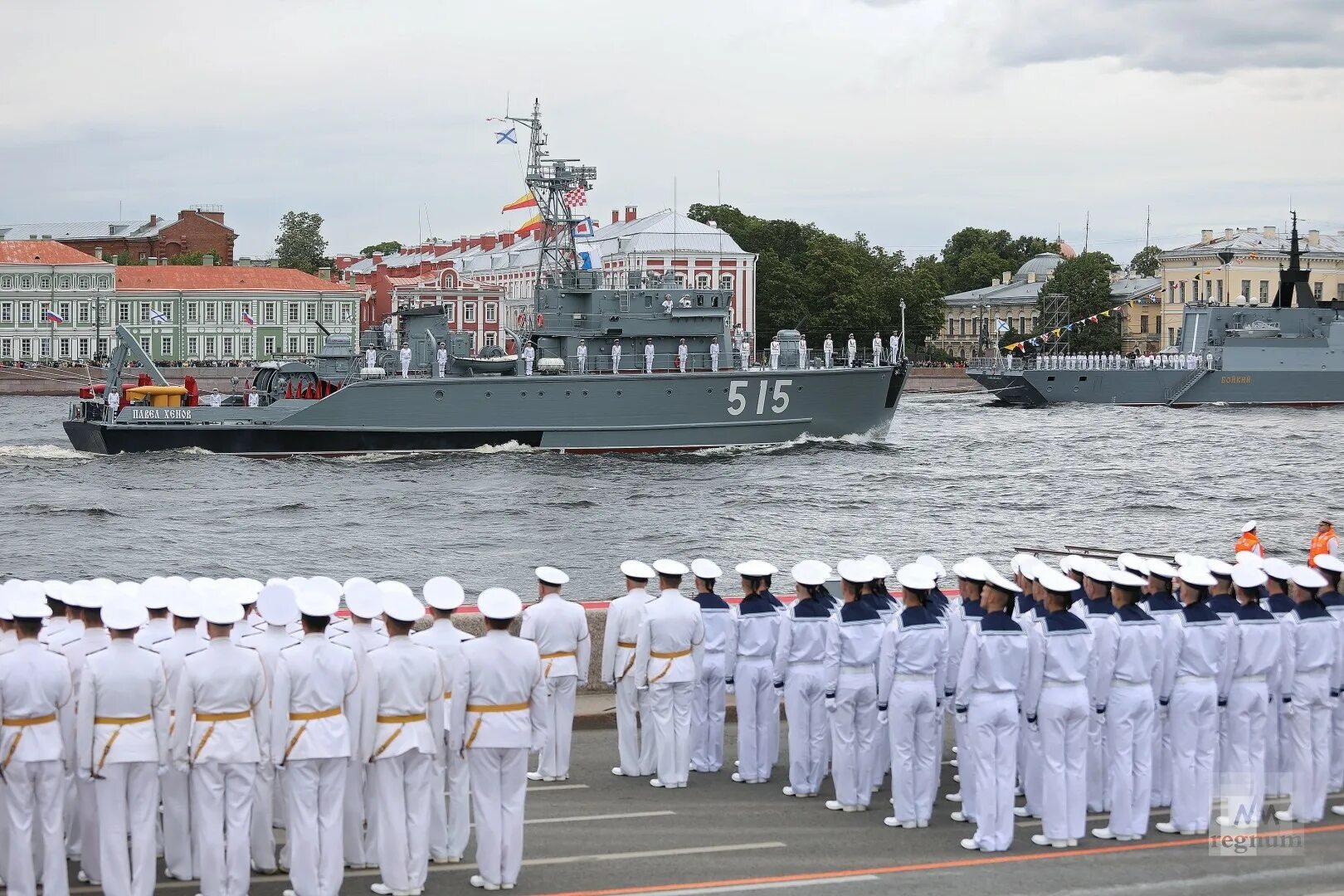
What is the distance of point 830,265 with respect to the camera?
343 ft

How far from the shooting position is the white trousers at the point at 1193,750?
9461 millimetres

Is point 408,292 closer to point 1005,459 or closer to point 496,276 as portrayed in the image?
point 496,276

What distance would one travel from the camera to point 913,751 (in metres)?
9.48

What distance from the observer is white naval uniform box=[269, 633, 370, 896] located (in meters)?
8.04

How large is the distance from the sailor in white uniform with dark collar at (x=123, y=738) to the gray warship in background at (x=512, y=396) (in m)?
37.6

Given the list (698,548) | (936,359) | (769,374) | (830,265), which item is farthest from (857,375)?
(936,359)

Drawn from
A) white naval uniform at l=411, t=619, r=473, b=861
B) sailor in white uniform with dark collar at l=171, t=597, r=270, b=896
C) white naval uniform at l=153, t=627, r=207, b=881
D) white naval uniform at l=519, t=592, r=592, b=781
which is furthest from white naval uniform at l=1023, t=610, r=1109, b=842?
white naval uniform at l=153, t=627, r=207, b=881

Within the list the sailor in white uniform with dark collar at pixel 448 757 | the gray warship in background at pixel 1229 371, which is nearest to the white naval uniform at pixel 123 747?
the sailor in white uniform with dark collar at pixel 448 757

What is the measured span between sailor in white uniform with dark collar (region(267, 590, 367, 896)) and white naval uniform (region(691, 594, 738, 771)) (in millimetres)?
3143

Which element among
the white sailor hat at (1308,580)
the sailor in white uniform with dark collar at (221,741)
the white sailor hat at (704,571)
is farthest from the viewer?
the white sailor hat at (704,571)

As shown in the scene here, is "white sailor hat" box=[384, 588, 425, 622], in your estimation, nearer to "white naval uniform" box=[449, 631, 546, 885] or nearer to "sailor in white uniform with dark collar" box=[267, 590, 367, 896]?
"sailor in white uniform with dark collar" box=[267, 590, 367, 896]

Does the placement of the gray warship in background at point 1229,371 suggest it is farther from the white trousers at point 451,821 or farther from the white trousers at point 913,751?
the white trousers at point 451,821

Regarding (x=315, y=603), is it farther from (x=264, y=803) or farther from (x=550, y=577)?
(x=550, y=577)

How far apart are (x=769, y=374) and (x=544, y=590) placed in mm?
37417
